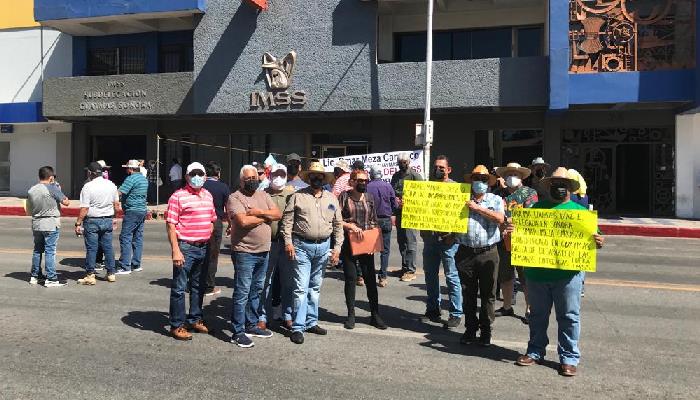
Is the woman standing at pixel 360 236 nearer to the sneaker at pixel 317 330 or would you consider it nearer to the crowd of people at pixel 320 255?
the crowd of people at pixel 320 255

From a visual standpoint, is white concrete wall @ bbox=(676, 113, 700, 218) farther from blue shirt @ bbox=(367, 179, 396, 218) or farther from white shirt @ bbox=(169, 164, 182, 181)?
white shirt @ bbox=(169, 164, 182, 181)

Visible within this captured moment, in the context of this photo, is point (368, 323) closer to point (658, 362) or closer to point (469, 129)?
point (658, 362)

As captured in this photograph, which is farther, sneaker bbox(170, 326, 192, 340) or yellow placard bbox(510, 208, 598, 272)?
sneaker bbox(170, 326, 192, 340)

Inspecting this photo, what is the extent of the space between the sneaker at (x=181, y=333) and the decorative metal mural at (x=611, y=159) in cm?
1744

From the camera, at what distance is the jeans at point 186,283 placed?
18.7ft

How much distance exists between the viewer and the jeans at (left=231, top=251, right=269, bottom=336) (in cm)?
559

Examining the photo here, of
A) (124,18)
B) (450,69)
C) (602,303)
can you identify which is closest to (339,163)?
(602,303)

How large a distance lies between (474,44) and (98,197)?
1607cm

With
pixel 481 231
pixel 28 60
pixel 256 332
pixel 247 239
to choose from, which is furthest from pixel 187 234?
pixel 28 60

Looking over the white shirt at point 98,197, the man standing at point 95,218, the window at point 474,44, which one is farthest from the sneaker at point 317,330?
the window at point 474,44

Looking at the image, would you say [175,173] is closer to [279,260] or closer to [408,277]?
[408,277]

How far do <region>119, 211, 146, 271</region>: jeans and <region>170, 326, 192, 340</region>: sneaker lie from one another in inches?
150

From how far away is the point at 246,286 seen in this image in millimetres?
5629

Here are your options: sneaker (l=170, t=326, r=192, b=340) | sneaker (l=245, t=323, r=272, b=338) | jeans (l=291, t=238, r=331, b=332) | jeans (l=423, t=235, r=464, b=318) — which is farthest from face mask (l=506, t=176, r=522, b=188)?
sneaker (l=170, t=326, r=192, b=340)
